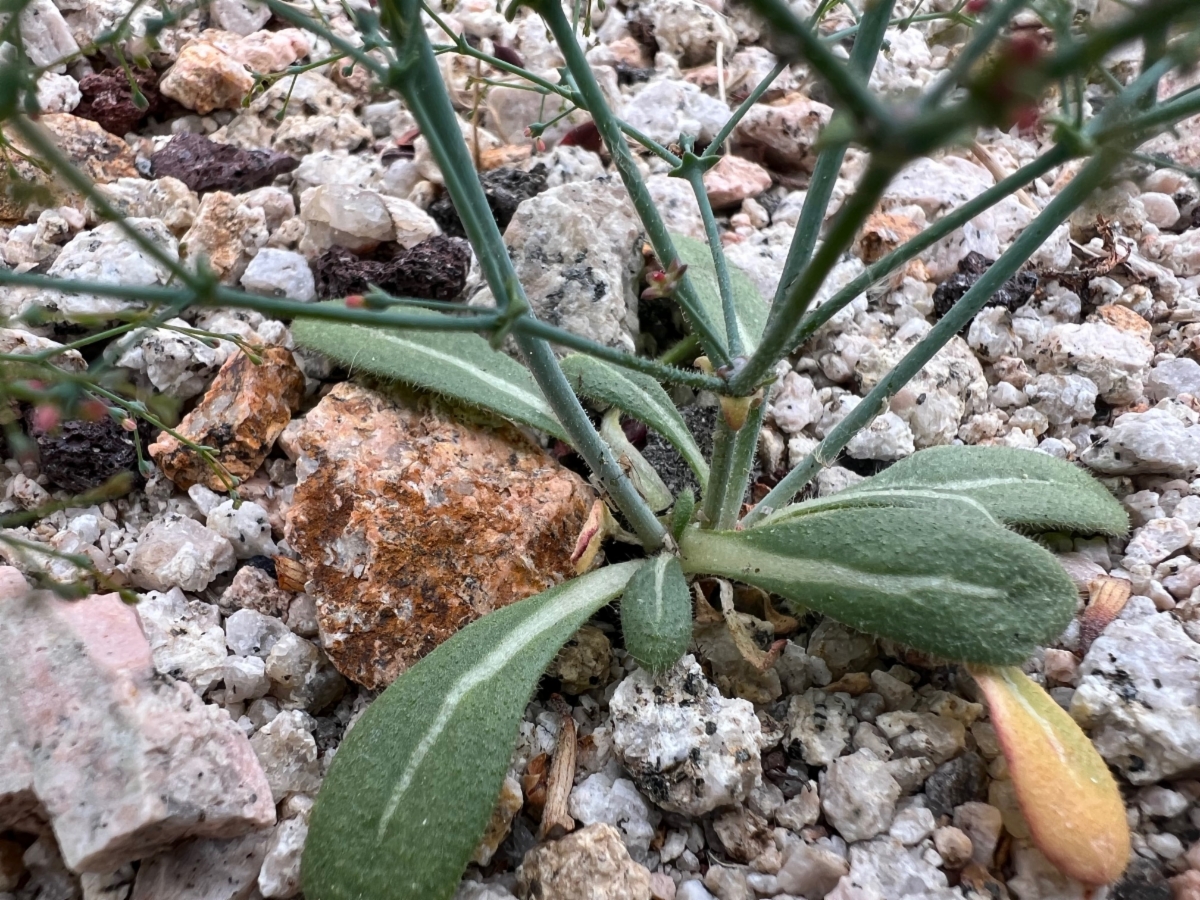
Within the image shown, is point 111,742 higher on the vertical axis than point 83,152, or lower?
lower

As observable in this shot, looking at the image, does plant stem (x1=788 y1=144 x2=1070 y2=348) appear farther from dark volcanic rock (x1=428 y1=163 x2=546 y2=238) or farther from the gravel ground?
dark volcanic rock (x1=428 y1=163 x2=546 y2=238)

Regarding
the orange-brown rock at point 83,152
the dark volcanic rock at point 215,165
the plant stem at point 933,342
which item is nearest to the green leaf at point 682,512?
the plant stem at point 933,342

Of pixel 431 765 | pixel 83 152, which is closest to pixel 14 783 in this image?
pixel 431 765

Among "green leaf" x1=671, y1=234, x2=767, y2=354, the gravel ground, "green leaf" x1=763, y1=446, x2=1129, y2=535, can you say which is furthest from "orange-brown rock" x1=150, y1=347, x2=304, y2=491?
"green leaf" x1=763, y1=446, x2=1129, y2=535

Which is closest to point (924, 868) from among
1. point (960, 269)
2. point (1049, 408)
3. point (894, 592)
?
point (894, 592)

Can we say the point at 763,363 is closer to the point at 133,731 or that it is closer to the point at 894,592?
the point at 894,592

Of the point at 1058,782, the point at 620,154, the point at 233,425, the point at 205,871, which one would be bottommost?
the point at 205,871

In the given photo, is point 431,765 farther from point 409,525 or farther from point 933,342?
point 933,342
